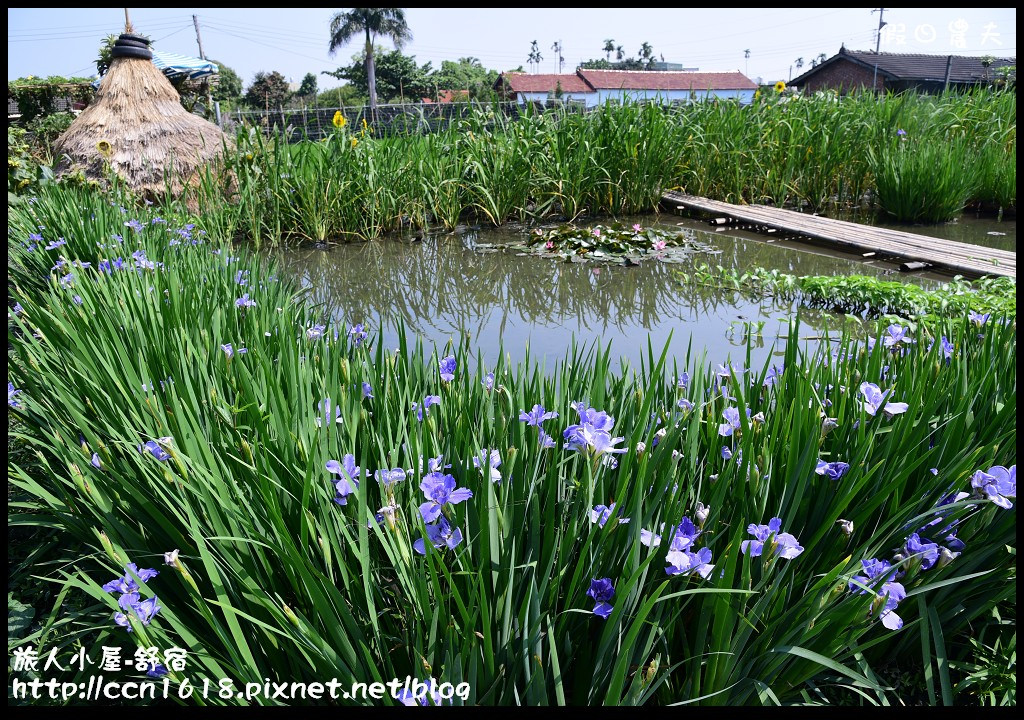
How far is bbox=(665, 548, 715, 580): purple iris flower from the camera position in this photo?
938mm

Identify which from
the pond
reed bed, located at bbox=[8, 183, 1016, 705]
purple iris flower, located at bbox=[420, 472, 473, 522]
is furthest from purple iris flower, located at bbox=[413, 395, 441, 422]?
the pond

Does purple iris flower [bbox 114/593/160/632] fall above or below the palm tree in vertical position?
below

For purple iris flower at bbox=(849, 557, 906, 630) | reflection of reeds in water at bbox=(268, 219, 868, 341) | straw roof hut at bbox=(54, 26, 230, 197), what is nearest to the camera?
purple iris flower at bbox=(849, 557, 906, 630)

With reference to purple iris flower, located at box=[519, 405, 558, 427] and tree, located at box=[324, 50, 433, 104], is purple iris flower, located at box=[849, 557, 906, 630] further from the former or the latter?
tree, located at box=[324, 50, 433, 104]

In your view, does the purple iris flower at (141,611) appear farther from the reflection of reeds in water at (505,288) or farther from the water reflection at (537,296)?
the reflection of reeds in water at (505,288)

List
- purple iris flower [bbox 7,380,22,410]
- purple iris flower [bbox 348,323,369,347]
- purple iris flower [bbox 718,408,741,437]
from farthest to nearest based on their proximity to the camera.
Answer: purple iris flower [bbox 348,323,369,347] < purple iris flower [bbox 7,380,22,410] < purple iris flower [bbox 718,408,741,437]

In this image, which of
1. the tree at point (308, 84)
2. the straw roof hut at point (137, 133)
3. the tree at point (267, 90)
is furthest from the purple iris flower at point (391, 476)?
the tree at point (308, 84)

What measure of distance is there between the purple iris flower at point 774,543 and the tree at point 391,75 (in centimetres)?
5354

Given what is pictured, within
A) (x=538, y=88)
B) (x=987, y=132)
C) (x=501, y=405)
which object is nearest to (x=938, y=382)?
(x=501, y=405)

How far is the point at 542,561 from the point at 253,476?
0.55m

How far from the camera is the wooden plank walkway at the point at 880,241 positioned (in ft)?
14.9

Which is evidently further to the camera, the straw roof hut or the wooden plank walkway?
the straw roof hut

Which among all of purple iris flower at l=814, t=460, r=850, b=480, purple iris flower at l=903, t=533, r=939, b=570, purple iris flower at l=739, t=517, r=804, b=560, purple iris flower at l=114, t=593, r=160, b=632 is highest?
purple iris flower at l=814, t=460, r=850, b=480

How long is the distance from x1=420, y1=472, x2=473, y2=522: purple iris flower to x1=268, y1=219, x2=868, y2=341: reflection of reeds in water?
2.72 m
